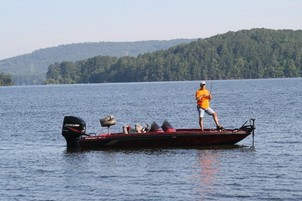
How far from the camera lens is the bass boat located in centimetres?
3014

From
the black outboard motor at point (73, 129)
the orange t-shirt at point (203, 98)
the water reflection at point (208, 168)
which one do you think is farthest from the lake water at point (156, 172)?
the orange t-shirt at point (203, 98)

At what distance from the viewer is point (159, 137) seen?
30250 mm

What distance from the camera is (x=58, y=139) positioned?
1483 inches

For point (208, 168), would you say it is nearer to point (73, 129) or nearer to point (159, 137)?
point (159, 137)

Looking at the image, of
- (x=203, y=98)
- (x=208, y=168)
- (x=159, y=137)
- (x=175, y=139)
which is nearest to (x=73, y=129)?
(x=159, y=137)

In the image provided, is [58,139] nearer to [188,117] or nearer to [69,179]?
[69,179]

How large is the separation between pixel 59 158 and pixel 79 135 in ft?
7.22

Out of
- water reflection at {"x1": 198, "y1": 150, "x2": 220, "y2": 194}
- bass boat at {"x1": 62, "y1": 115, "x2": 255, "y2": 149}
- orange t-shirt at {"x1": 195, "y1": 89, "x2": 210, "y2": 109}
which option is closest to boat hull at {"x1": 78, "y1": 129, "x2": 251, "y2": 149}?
bass boat at {"x1": 62, "y1": 115, "x2": 255, "y2": 149}

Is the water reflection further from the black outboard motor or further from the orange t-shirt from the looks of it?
the black outboard motor

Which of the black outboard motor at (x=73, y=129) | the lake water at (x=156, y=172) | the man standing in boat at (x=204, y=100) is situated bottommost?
the lake water at (x=156, y=172)

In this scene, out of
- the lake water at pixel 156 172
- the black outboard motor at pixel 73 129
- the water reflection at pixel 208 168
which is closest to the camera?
the lake water at pixel 156 172

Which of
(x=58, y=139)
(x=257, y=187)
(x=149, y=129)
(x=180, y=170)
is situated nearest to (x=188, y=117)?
(x=58, y=139)

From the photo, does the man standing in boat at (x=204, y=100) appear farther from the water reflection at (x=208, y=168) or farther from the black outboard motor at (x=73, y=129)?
the black outboard motor at (x=73, y=129)

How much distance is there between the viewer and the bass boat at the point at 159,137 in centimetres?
3014
